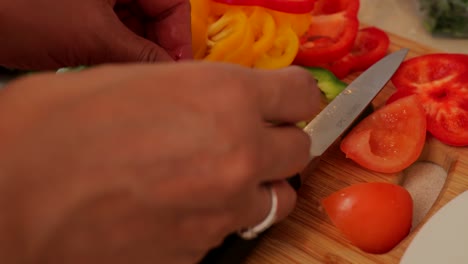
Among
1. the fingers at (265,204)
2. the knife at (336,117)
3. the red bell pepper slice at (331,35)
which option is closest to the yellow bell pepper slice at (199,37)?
the red bell pepper slice at (331,35)

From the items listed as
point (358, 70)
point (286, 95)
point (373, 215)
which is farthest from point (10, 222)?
point (358, 70)

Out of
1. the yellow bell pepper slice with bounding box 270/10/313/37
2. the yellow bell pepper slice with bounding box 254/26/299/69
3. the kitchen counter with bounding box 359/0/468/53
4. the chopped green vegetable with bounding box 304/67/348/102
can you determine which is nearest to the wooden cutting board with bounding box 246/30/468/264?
the chopped green vegetable with bounding box 304/67/348/102

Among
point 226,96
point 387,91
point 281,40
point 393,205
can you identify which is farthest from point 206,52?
point 226,96

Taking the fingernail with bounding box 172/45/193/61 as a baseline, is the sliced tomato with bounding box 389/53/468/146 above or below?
below

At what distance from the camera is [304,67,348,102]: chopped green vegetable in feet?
3.96

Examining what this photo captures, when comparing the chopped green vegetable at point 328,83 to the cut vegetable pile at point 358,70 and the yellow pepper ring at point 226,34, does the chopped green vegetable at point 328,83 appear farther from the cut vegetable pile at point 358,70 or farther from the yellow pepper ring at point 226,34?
the yellow pepper ring at point 226,34

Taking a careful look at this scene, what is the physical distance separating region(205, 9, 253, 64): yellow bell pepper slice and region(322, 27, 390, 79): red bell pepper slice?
0.20 metres

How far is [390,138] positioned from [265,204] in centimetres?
51

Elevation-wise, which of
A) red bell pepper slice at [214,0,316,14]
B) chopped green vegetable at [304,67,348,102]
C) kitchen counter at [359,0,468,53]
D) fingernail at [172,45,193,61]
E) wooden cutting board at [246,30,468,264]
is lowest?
wooden cutting board at [246,30,468,264]

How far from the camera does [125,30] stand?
0.98 metres

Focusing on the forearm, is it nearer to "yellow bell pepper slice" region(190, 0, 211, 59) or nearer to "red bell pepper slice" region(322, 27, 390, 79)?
"yellow bell pepper slice" region(190, 0, 211, 59)

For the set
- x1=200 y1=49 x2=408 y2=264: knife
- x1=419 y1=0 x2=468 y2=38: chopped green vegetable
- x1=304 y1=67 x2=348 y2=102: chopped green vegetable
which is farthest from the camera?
x1=419 y1=0 x2=468 y2=38: chopped green vegetable

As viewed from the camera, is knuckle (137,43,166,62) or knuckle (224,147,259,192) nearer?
knuckle (224,147,259,192)

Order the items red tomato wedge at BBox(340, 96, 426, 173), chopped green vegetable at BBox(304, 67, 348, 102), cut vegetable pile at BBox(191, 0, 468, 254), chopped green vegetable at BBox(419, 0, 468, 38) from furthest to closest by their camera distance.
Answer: chopped green vegetable at BBox(419, 0, 468, 38)
chopped green vegetable at BBox(304, 67, 348, 102)
red tomato wedge at BBox(340, 96, 426, 173)
cut vegetable pile at BBox(191, 0, 468, 254)
